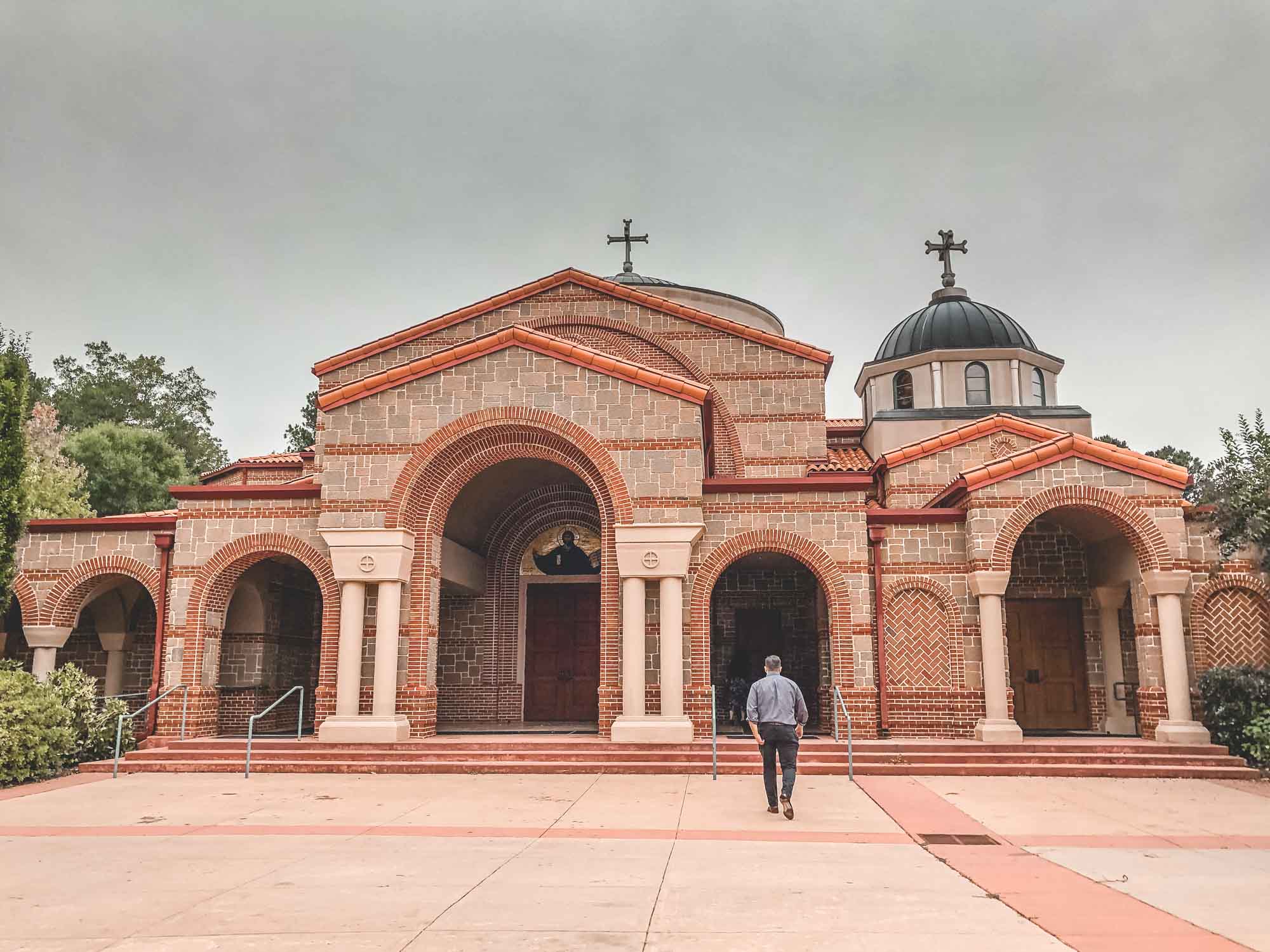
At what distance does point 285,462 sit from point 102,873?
1766cm

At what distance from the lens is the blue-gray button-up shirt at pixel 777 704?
10703mm

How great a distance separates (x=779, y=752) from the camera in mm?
10797

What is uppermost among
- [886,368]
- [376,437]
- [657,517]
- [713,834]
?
[886,368]

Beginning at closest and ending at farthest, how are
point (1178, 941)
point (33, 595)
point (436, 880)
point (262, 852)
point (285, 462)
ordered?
1. point (1178, 941)
2. point (436, 880)
3. point (262, 852)
4. point (33, 595)
5. point (285, 462)

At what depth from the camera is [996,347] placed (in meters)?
24.6

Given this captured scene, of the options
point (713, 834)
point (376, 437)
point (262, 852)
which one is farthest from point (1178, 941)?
point (376, 437)

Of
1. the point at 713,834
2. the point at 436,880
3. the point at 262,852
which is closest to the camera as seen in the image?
the point at 436,880

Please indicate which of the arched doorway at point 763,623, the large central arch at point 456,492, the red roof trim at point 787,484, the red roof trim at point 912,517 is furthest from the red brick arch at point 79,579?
the red roof trim at point 912,517

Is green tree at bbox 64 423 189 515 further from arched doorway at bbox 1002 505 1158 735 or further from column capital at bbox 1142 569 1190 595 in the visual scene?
column capital at bbox 1142 569 1190 595

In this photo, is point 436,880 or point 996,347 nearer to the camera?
point 436,880

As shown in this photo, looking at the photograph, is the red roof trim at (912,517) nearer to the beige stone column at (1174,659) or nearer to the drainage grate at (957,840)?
the beige stone column at (1174,659)

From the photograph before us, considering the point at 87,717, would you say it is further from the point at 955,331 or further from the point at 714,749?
the point at 955,331

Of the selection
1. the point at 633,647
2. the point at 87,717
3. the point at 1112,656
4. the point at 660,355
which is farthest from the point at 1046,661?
the point at 87,717

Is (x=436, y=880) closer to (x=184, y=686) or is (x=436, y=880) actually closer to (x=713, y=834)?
(x=713, y=834)
